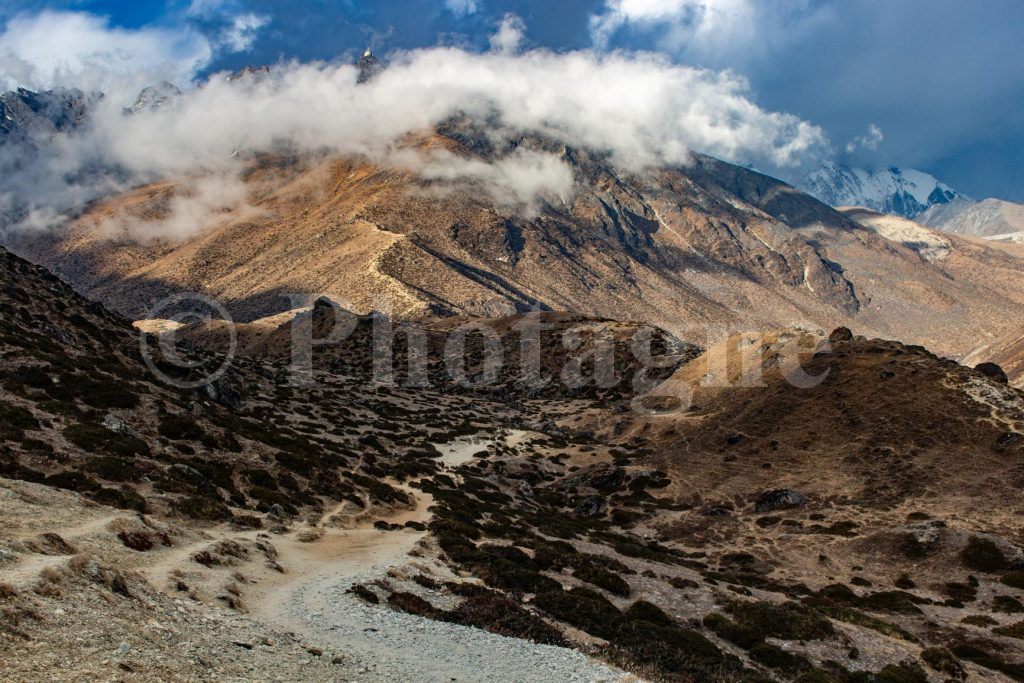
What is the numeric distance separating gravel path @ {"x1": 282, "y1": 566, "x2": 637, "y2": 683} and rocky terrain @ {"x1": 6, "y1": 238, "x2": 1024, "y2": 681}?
10cm

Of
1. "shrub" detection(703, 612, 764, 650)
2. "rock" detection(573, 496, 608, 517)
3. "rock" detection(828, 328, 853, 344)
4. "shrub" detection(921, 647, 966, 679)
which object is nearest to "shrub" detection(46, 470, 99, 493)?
"shrub" detection(703, 612, 764, 650)

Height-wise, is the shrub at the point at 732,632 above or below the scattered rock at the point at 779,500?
above

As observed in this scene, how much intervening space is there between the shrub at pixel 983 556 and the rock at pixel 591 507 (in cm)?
2854

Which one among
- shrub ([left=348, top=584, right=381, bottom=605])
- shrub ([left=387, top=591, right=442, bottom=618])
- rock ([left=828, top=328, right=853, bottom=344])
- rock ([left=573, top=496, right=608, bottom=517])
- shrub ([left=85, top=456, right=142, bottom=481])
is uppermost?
rock ([left=828, top=328, right=853, bottom=344])

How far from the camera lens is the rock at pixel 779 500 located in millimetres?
56875

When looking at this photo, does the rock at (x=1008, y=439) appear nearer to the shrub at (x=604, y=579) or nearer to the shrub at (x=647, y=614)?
the shrub at (x=604, y=579)

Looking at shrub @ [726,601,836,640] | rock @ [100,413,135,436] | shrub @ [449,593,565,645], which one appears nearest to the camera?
shrub @ [449,593,565,645]

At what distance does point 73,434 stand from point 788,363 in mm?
83120

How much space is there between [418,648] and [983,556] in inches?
1739

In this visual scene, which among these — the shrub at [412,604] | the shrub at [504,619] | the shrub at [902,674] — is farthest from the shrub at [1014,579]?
the shrub at [412,604]

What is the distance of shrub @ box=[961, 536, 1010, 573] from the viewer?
137 feet

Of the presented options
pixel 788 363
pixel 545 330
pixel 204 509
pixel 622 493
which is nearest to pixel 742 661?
pixel 204 509

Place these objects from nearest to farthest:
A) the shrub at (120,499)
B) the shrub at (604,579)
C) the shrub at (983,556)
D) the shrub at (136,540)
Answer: the shrub at (136,540), the shrub at (120,499), the shrub at (604,579), the shrub at (983,556)

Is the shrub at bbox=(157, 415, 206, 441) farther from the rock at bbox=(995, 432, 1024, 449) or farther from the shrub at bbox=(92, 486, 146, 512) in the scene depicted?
the rock at bbox=(995, 432, 1024, 449)
